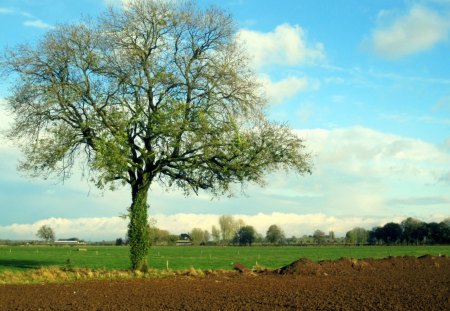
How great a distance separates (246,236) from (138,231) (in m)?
160

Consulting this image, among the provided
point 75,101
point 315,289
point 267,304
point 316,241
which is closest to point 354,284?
point 315,289

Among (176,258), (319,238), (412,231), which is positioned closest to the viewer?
(176,258)

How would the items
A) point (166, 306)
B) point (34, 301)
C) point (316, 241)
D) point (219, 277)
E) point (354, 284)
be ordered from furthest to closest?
point (316, 241) → point (219, 277) → point (354, 284) → point (34, 301) → point (166, 306)

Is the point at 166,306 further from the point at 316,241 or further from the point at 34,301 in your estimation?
the point at 316,241

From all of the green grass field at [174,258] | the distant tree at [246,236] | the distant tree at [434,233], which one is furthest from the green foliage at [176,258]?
the distant tree at [246,236]

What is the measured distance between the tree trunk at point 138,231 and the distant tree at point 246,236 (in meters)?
156

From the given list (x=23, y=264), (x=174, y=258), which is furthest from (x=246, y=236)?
(x=23, y=264)

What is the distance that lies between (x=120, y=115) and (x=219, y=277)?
40.1 feet

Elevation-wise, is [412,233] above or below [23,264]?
above

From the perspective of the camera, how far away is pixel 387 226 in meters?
174

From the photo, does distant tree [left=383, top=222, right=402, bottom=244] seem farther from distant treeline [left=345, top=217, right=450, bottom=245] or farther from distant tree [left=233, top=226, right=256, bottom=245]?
distant tree [left=233, top=226, right=256, bottom=245]

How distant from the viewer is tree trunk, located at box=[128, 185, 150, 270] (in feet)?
113

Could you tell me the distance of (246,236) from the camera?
628 ft

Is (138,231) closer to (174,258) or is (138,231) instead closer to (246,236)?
(174,258)
